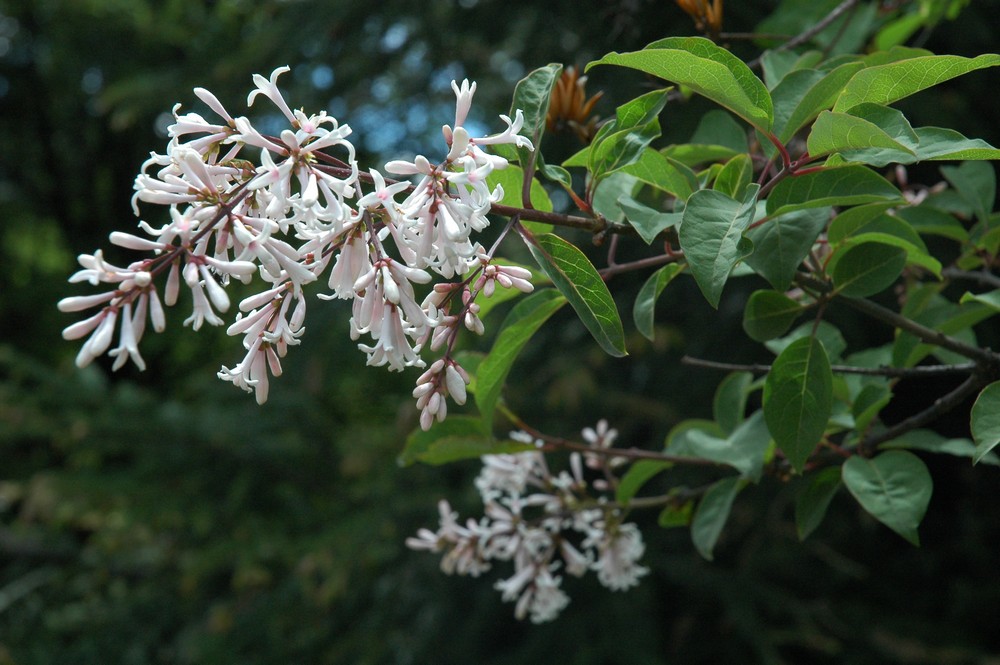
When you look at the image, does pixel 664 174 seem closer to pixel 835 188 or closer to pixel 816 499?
pixel 835 188

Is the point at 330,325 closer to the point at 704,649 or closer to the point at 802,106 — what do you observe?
the point at 704,649

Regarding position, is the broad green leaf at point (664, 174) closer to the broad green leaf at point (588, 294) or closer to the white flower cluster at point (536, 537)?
the broad green leaf at point (588, 294)

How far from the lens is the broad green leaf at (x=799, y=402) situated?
0.97 meters

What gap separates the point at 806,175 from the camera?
87 centimetres

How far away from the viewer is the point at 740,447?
1199 mm

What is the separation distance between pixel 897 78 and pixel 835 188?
0.12 m

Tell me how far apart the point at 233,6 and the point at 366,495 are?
3.04 meters

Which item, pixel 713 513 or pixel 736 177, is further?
pixel 713 513

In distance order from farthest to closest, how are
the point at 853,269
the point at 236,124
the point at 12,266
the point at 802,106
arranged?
the point at 12,266 → the point at 853,269 → the point at 802,106 → the point at 236,124

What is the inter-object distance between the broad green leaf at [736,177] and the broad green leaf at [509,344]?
0.22 m

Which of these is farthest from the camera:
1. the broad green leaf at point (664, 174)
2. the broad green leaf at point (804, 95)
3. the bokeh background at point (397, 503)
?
the bokeh background at point (397, 503)

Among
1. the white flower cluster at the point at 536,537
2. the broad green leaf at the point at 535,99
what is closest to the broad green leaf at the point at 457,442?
the white flower cluster at the point at 536,537

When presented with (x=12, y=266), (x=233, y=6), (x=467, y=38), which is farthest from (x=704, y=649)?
(x=12, y=266)

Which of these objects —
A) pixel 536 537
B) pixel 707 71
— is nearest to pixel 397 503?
pixel 536 537
